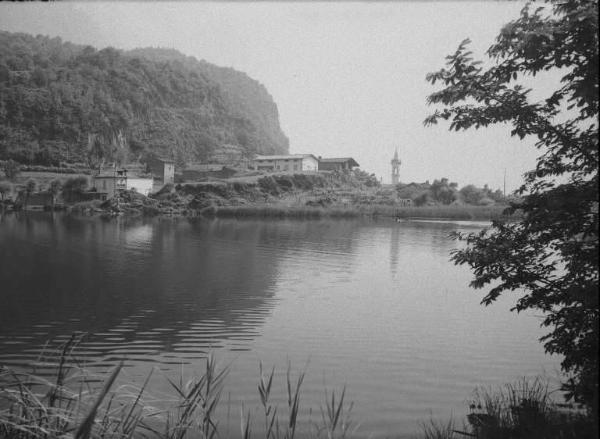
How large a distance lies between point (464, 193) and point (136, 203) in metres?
82.9

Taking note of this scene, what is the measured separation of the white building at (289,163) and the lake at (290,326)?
97248mm

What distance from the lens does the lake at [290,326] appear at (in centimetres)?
991

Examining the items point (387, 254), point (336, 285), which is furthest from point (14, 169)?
point (336, 285)

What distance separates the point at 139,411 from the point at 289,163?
12297 centimetres

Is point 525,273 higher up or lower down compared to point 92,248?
higher up

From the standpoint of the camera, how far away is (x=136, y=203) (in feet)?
320

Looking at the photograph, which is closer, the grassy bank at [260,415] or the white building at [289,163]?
the grassy bank at [260,415]

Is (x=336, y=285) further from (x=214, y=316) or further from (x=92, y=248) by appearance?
(x=92, y=248)

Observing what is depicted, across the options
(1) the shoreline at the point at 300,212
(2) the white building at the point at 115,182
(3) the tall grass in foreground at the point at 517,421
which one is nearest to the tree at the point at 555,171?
(3) the tall grass in foreground at the point at 517,421

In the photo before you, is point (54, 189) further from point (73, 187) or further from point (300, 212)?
point (300, 212)

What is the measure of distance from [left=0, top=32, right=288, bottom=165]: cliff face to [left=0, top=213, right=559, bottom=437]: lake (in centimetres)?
11336

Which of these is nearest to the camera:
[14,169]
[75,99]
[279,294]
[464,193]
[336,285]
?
[279,294]

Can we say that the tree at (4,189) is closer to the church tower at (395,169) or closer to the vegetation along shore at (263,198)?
the vegetation along shore at (263,198)

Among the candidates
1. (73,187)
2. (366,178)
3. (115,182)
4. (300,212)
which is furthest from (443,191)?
(73,187)
